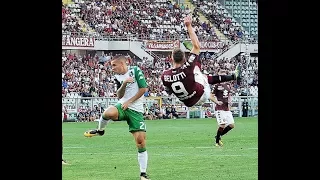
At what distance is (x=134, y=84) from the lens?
6820mm

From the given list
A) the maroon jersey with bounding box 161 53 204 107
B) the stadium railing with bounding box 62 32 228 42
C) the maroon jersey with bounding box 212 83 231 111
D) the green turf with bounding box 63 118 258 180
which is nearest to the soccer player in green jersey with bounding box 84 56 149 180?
the green turf with bounding box 63 118 258 180

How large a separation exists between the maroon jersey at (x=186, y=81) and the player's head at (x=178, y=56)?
56 millimetres

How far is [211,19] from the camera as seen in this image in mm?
27578

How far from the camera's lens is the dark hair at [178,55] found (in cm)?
544

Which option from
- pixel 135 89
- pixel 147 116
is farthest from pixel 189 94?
pixel 147 116

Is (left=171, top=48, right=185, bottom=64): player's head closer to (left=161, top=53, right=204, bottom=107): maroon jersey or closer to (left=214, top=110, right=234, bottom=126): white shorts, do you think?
(left=161, top=53, right=204, bottom=107): maroon jersey

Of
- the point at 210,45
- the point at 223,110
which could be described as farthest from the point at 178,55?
the point at 210,45

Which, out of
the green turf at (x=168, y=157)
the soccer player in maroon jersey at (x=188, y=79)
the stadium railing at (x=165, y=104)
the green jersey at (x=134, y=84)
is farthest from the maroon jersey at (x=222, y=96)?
the stadium railing at (x=165, y=104)

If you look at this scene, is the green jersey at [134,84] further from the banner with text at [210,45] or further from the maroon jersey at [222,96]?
the banner with text at [210,45]

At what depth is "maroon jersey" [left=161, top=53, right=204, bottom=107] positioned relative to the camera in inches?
221

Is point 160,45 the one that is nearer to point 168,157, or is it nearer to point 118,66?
point 168,157

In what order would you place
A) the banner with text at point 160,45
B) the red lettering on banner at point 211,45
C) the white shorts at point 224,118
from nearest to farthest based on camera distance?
the white shorts at point 224,118 → the banner with text at point 160,45 → the red lettering on banner at point 211,45
